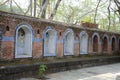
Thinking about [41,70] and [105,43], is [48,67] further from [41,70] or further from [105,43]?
[105,43]

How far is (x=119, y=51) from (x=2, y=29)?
45.6 feet

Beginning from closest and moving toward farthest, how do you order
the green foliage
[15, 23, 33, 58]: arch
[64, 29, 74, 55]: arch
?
1. the green foliage
2. [15, 23, 33, 58]: arch
3. [64, 29, 74, 55]: arch

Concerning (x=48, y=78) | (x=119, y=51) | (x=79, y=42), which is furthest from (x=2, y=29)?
(x=119, y=51)

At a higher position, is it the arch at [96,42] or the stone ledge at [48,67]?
the arch at [96,42]

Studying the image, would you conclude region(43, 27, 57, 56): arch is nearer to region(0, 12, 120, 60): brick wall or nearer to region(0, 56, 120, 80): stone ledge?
region(0, 12, 120, 60): brick wall

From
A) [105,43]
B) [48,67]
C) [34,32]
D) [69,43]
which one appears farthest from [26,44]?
[105,43]

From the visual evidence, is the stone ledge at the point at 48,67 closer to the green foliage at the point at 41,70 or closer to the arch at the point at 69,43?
the green foliage at the point at 41,70

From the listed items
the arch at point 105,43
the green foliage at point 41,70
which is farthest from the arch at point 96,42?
the green foliage at point 41,70

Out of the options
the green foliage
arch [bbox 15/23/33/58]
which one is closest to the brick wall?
arch [bbox 15/23/33/58]

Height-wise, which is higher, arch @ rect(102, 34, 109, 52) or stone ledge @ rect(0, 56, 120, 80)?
arch @ rect(102, 34, 109, 52)

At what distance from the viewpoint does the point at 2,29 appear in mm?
8781

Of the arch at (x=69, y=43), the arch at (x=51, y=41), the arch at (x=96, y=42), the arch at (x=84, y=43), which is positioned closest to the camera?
the arch at (x=51, y=41)

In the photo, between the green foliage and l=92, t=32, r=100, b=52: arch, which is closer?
the green foliage

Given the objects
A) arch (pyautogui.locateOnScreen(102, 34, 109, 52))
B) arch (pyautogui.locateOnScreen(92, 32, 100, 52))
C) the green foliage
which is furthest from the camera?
arch (pyautogui.locateOnScreen(102, 34, 109, 52))
